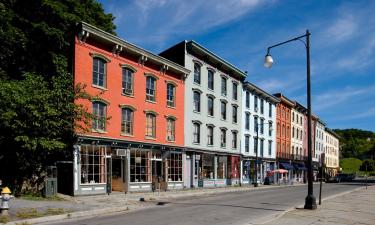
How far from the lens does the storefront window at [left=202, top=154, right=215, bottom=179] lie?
38.9m

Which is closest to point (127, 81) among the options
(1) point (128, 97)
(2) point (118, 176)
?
(1) point (128, 97)

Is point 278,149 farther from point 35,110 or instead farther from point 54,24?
point 35,110

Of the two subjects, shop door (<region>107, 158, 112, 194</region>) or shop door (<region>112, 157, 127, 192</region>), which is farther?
shop door (<region>112, 157, 127, 192</region>)

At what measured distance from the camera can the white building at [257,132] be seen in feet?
157

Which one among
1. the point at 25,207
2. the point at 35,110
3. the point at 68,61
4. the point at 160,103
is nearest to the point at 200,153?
the point at 160,103

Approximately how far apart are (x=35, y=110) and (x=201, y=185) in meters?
20.9

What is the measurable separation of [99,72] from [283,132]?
134ft

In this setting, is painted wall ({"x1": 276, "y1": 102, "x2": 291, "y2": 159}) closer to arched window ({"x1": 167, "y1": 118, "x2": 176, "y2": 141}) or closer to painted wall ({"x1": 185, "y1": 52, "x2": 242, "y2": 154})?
painted wall ({"x1": 185, "y1": 52, "x2": 242, "y2": 154})

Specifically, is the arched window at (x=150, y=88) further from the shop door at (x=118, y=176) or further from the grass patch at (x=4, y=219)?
the grass patch at (x=4, y=219)

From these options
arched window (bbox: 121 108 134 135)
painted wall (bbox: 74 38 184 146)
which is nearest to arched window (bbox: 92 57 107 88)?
painted wall (bbox: 74 38 184 146)

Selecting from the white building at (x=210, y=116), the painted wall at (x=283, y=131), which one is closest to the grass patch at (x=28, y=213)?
the white building at (x=210, y=116)

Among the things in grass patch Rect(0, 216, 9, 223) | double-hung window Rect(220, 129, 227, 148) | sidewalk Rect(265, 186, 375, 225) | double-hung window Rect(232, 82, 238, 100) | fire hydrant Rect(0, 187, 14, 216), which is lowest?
sidewalk Rect(265, 186, 375, 225)

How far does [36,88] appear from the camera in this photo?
70.3 ft

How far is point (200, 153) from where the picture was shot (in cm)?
3825
